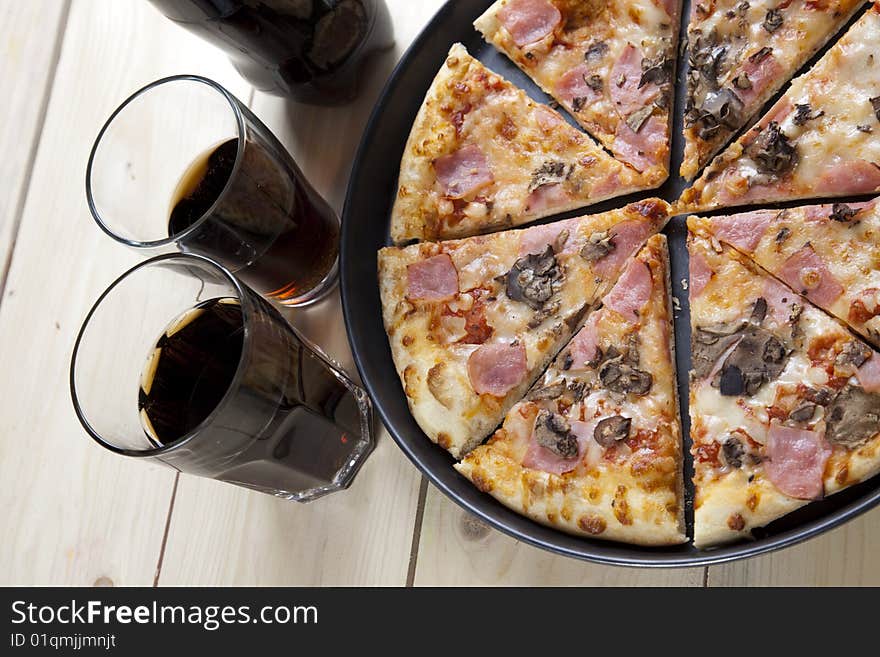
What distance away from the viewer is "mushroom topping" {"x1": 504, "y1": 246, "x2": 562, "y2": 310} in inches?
111

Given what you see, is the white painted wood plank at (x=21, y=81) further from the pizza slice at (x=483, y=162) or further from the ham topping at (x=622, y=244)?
the ham topping at (x=622, y=244)

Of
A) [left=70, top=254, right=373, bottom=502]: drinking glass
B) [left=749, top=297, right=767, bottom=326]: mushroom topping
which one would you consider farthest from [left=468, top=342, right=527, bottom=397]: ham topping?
[left=749, top=297, right=767, bottom=326]: mushroom topping

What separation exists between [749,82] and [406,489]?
1405 millimetres

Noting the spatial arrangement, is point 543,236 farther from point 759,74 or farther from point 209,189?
point 209,189

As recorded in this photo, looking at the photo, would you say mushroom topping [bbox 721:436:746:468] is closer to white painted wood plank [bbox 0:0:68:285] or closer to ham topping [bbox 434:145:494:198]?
ham topping [bbox 434:145:494:198]

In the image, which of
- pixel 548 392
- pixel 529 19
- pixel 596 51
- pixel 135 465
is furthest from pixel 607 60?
pixel 135 465

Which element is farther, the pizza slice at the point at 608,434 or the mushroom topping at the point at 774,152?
the mushroom topping at the point at 774,152

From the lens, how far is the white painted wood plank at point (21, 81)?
133 inches

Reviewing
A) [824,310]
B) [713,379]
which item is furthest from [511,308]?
[824,310]

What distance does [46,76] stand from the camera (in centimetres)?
344

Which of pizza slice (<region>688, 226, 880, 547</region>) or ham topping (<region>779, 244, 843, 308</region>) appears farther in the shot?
ham topping (<region>779, 244, 843, 308</region>)

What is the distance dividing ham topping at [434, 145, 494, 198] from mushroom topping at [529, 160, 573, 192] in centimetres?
12

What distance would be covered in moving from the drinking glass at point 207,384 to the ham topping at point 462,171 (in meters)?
0.60

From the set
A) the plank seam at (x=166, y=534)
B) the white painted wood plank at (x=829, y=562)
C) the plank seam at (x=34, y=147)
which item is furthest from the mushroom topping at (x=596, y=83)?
the plank seam at (x=34, y=147)
